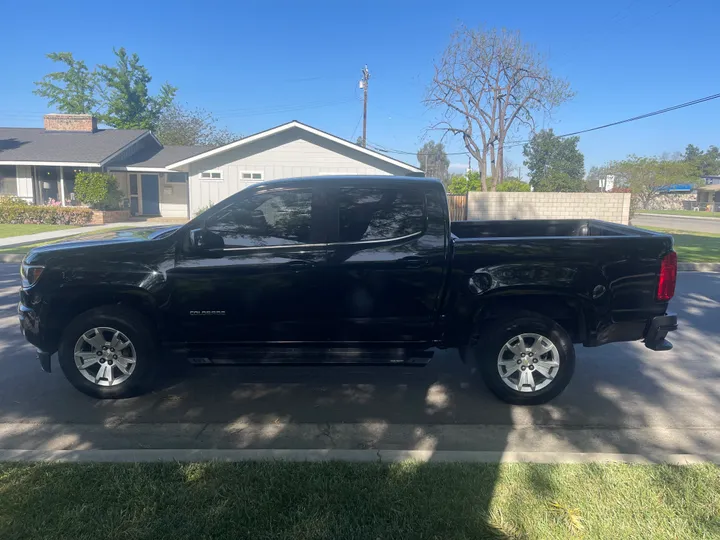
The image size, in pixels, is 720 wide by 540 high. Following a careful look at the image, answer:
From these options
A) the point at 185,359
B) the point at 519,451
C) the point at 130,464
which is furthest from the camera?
the point at 185,359

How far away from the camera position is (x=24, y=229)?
68.4ft

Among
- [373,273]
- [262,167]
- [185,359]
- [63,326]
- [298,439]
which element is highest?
[262,167]

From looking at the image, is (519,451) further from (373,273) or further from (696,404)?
(696,404)

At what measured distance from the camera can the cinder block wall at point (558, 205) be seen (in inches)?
696

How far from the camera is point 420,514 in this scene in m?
3.00

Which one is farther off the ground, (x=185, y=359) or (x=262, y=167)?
(x=262, y=167)

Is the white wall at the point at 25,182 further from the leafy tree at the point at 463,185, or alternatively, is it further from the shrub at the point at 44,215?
the leafy tree at the point at 463,185

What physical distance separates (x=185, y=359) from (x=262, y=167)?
19.5 m

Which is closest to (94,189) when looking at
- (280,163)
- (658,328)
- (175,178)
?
(175,178)

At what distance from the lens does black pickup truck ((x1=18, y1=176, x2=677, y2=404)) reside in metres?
4.69

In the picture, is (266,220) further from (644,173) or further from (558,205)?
(644,173)

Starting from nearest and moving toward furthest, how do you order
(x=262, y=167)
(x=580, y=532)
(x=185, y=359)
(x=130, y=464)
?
(x=580, y=532)
(x=130, y=464)
(x=185, y=359)
(x=262, y=167)

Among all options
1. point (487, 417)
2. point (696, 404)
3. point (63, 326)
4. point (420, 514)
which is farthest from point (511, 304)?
point (63, 326)

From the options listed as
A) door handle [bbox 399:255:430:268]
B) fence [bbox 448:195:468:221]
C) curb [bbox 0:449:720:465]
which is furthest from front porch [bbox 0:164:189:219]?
curb [bbox 0:449:720:465]
